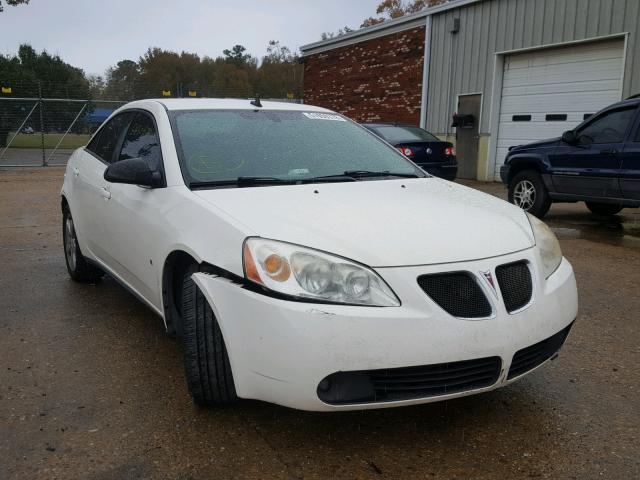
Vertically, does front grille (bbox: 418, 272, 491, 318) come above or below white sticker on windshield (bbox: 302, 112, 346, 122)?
below

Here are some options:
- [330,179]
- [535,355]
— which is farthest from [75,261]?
[535,355]

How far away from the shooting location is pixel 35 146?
68.0 feet

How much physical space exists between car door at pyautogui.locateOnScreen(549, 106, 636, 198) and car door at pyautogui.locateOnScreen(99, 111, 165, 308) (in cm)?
621

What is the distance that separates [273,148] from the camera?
12.1ft

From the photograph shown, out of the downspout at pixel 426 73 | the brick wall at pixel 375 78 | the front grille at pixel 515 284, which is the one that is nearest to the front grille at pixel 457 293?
the front grille at pixel 515 284

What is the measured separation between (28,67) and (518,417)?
155ft

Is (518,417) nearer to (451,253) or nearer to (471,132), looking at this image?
(451,253)

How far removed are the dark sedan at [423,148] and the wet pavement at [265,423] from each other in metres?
7.17

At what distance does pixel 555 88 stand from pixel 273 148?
11.5 meters

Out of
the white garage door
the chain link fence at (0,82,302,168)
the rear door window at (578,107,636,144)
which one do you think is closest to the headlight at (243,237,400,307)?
the rear door window at (578,107,636,144)

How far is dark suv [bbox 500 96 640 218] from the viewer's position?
780 cm

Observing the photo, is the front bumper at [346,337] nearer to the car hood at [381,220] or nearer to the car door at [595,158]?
the car hood at [381,220]

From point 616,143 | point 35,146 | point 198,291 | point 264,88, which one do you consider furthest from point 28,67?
point 198,291

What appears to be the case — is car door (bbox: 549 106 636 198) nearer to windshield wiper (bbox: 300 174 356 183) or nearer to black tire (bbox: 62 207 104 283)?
windshield wiper (bbox: 300 174 356 183)
